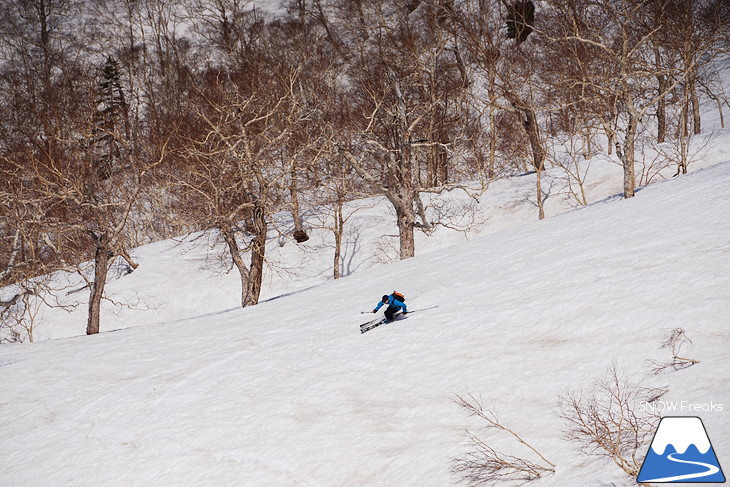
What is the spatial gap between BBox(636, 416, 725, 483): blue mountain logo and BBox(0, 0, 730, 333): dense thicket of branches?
1165 centimetres

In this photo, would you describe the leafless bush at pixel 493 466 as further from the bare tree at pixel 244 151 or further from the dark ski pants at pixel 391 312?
the bare tree at pixel 244 151

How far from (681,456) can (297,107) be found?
21.4 meters

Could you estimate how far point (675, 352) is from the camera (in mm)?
6043

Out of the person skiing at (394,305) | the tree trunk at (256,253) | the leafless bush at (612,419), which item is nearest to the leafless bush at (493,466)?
the leafless bush at (612,419)

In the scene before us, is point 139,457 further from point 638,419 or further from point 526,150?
point 526,150

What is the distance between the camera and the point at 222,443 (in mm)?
7055

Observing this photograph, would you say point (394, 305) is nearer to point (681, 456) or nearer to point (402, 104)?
point (681, 456)

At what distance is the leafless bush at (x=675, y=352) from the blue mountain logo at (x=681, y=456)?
4.25ft

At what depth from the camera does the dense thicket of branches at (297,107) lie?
1755 cm

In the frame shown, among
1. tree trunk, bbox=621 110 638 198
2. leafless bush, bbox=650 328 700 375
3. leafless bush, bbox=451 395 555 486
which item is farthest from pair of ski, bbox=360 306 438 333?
tree trunk, bbox=621 110 638 198

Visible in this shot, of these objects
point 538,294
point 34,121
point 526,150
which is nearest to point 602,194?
point 526,150

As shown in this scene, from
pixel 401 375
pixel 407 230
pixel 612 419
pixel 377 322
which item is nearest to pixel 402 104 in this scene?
pixel 407 230

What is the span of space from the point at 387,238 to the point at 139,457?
20.0 m

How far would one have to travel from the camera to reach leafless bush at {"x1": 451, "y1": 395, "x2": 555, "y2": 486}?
16.1 feet
